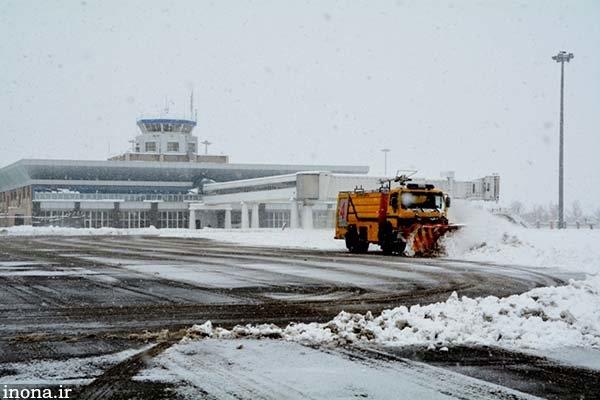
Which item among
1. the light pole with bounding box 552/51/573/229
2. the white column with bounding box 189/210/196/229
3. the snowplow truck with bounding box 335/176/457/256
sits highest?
the light pole with bounding box 552/51/573/229

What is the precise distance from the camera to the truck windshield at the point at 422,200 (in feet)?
92.3

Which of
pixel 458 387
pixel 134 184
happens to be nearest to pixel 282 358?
pixel 458 387

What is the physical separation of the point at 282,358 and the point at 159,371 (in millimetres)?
1348

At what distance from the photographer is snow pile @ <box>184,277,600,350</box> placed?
907 cm

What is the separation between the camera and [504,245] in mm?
27422

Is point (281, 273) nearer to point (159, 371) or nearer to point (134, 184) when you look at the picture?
point (159, 371)

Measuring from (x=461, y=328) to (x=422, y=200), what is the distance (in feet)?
63.2

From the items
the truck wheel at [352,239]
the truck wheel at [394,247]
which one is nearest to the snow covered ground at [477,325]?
the truck wheel at [394,247]

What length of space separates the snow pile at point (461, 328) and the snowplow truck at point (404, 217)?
1670 centimetres

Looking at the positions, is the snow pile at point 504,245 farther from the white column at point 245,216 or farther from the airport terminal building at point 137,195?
the airport terminal building at point 137,195

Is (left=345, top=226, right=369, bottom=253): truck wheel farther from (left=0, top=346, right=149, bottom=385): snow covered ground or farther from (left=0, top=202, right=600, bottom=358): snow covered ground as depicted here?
(left=0, top=346, right=149, bottom=385): snow covered ground

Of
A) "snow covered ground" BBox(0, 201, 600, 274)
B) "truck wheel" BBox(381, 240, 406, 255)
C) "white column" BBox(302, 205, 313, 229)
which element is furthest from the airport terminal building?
"truck wheel" BBox(381, 240, 406, 255)

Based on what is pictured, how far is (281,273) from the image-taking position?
63.4 ft

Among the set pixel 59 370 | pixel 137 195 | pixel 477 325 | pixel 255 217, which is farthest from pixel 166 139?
pixel 59 370
